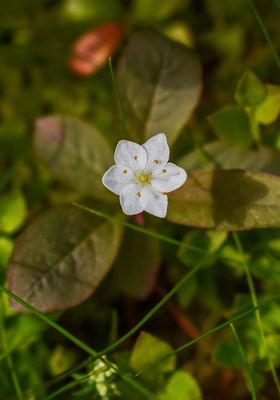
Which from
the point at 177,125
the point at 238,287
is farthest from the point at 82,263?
the point at 238,287

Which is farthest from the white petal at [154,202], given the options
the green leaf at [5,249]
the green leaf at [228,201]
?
the green leaf at [5,249]

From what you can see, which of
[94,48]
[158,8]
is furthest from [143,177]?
[158,8]

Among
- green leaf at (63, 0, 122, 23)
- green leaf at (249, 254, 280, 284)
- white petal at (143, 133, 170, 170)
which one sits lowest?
green leaf at (249, 254, 280, 284)

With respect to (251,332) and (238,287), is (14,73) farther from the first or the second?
(251,332)

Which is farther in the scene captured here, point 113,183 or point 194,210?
point 194,210

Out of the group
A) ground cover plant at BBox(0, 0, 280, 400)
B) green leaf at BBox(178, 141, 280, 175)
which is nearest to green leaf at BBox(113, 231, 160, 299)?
ground cover plant at BBox(0, 0, 280, 400)

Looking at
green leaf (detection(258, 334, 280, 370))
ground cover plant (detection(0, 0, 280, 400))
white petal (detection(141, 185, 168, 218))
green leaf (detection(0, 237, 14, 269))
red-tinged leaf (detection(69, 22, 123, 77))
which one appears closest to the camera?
white petal (detection(141, 185, 168, 218))

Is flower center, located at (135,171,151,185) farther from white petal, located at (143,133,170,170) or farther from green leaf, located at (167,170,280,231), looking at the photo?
green leaf, located at (167,170,280,231)
